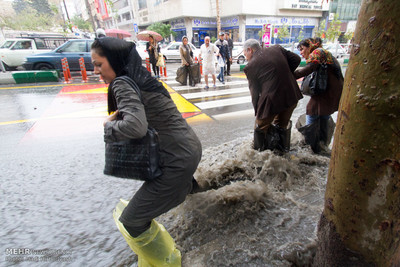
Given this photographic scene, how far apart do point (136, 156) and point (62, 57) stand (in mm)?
13176

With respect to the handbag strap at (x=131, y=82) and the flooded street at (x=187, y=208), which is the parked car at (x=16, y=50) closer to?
the flooded street at (x=187, y=208)

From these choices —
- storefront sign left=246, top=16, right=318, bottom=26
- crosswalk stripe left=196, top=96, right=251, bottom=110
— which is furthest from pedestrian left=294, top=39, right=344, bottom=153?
storefront sign left=246, top=16, right=318, bottom=26

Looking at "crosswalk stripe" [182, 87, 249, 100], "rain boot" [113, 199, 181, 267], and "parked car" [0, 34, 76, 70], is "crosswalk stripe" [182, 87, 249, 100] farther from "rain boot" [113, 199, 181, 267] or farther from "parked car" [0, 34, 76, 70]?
"parked car" [0, 34, 76, 70]

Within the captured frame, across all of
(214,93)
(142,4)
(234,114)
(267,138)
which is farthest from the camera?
(142,4)

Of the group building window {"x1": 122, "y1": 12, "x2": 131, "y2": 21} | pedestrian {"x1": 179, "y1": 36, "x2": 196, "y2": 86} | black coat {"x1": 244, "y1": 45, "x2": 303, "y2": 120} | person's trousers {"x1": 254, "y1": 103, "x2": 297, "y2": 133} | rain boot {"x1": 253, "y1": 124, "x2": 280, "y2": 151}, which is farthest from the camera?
building window {"x1": 122, "y1": 12, "x2": 131, "y2": 21}

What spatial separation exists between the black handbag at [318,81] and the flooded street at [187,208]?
0.97 m

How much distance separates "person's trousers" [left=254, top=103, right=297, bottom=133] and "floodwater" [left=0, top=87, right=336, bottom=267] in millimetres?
405

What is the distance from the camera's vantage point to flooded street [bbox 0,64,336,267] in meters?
2.14

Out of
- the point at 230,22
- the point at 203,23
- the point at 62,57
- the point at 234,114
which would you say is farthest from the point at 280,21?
the point at 234,114

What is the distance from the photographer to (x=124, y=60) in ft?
5.22

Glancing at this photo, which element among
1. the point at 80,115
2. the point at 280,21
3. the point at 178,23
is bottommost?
the point at 80,115

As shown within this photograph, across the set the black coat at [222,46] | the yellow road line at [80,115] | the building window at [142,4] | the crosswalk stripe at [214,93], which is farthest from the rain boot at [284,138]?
the building window at [142,4]

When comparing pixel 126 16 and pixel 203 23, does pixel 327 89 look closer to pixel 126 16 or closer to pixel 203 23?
pixel 203 23

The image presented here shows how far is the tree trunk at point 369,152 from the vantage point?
1048 mm
